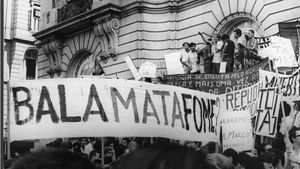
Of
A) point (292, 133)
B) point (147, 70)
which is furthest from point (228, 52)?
point (292, 133)

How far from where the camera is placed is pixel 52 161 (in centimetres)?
192

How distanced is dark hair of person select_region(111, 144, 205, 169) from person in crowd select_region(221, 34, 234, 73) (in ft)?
44.2

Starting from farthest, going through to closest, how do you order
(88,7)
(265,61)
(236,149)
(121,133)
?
1. (88,7)
2. (265,61)
3. (236,149)
4. (121,133)

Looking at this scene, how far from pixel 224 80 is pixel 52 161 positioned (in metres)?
6.78

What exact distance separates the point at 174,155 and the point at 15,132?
353 cm

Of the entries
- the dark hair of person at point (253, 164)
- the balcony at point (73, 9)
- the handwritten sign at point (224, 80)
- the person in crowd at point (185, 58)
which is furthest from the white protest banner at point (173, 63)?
the dark hair of person at point (253, 164)

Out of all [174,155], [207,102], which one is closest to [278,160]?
[207,102]

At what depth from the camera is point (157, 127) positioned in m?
5.45

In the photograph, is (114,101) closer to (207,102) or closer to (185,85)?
(207,102)

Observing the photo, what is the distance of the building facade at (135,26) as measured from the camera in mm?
15633

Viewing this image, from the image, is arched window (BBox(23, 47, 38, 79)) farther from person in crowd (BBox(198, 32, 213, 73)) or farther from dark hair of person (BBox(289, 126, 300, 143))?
dark hair of person (BBox(289, 126, 300, 143))

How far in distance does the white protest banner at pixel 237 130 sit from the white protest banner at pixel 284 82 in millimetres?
566

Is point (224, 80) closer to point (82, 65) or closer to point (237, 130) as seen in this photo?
point (237, 130)

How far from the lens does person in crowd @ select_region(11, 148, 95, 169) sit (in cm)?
189
